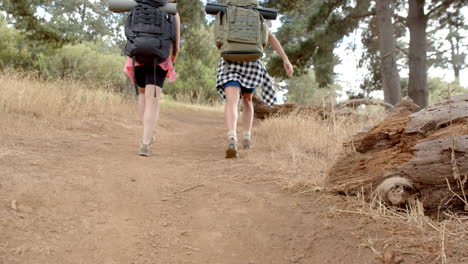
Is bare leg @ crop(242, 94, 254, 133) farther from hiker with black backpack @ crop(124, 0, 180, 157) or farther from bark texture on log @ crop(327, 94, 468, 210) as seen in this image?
bark texture on log @ crop(327, 94, 468, 210)

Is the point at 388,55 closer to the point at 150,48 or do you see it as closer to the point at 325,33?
the point at 325,33

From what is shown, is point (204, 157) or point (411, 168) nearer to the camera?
point (411, 168)

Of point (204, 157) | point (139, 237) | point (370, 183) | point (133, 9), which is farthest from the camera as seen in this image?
point (204, 157)

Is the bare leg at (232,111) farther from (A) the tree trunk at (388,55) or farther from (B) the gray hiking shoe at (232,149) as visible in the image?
(A) the tree trunk at (388,55)

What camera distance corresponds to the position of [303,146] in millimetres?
4496

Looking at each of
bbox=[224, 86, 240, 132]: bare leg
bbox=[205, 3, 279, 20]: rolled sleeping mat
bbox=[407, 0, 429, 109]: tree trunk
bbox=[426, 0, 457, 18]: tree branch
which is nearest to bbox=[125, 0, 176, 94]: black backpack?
bbox=[205, 3, 279, 20]: rolled sleeping mat

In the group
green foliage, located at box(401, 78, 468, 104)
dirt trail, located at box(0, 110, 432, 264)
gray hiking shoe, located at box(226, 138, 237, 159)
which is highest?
green foliage, located at box(401, 78, 468, 104)

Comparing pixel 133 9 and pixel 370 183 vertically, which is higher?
pixel 133 9

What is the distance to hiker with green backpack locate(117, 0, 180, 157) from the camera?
140 inches

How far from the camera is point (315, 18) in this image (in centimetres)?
912

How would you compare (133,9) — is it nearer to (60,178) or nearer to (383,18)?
(60,178)

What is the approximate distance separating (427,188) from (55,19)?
1607 centimetres

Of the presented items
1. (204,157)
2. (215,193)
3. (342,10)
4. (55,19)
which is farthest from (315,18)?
(55,19)

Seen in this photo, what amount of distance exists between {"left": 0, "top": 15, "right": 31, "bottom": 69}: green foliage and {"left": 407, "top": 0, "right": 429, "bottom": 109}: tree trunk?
1346cm
